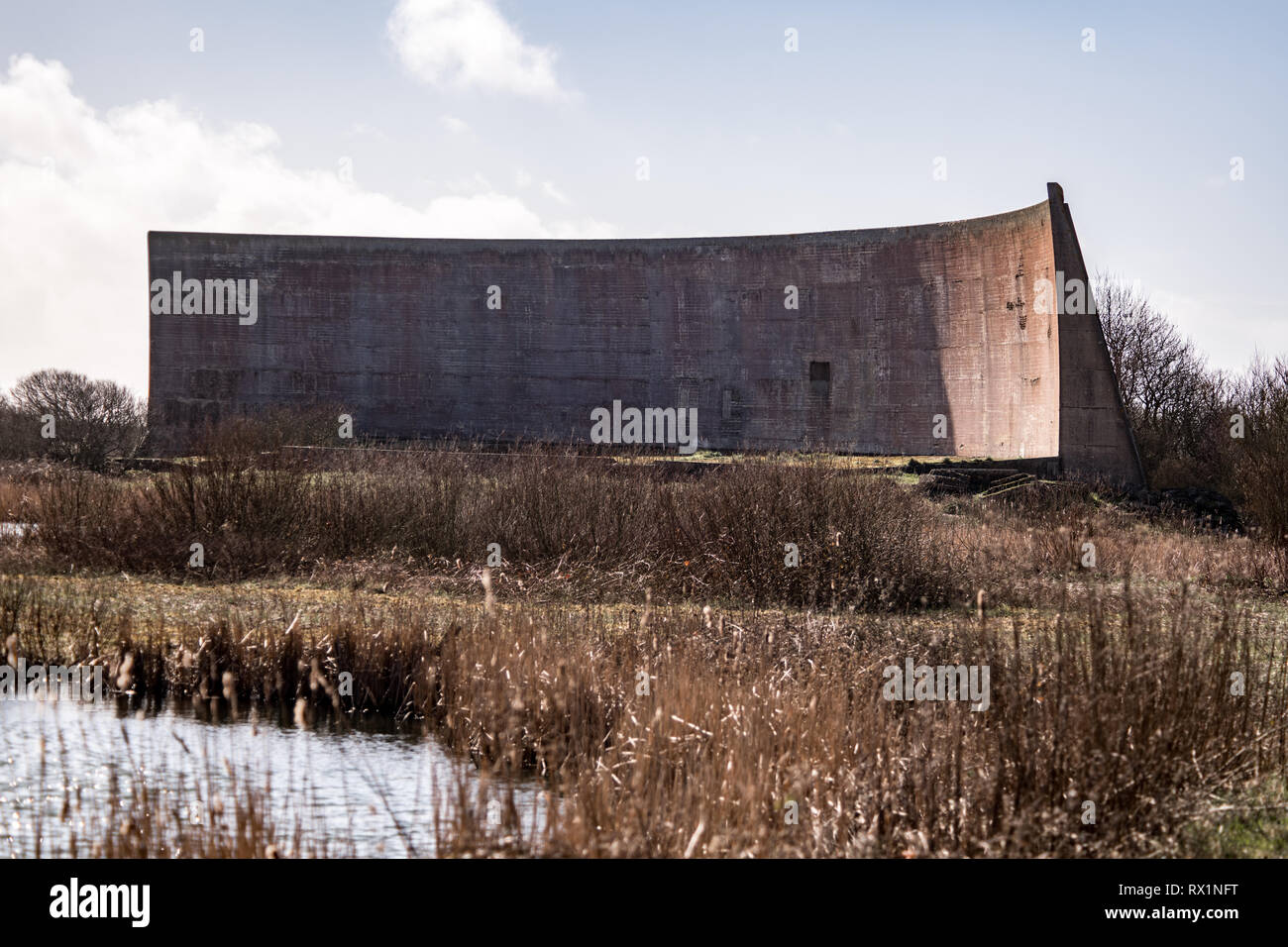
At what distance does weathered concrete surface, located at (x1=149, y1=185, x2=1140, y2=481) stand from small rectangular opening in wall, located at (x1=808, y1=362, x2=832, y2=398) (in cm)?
4

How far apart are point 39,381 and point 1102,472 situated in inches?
861

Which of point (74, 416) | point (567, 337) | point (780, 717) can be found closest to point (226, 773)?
point (780, 717)

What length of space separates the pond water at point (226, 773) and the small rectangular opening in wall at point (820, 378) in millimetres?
20829

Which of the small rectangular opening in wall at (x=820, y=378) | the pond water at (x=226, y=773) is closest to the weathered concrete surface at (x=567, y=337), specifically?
the small rectangular opening in wall at (x=820, y=378)

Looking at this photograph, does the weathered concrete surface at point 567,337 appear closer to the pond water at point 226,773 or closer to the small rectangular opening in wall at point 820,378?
the small rectangular opening in wall at point 820,378

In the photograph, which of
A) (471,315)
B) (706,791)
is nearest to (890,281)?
(471,315)

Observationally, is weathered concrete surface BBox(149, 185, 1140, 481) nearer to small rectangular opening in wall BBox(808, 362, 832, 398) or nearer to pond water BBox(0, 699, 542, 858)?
small rectangular opening in wall BBox(808, 362, 832, 398)

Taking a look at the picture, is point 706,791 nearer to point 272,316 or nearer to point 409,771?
point 409,771

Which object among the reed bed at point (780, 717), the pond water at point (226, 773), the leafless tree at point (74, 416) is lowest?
the pond water at point (226, 773)

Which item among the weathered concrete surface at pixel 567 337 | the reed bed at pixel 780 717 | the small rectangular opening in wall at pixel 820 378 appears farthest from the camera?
the small rectangular opening in wall at pixel 820 378

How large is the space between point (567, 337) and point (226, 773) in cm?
2363

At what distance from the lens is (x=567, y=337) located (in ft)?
96.5

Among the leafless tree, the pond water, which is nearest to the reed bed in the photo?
the pond water

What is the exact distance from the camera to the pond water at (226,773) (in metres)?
5.55
